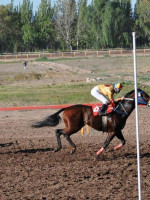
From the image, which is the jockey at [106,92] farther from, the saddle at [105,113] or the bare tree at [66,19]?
the bare tree at [66,19]

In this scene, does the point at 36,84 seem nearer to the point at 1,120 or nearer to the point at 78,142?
the point at 1,120

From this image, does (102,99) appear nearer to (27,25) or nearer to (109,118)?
(109,118)

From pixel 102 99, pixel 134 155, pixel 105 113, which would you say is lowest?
pixel 134 155

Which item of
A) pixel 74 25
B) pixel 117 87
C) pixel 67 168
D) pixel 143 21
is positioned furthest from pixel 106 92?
pixel 74 25

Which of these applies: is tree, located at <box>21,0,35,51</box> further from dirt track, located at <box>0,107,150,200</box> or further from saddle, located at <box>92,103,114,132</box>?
saddle, located at <box>92,103,114,132</box>

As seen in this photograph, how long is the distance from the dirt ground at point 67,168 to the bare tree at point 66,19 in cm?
6546

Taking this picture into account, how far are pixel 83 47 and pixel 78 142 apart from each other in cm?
6848

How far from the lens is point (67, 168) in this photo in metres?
10.5

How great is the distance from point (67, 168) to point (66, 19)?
71.2 meters

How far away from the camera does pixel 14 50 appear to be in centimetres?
8175

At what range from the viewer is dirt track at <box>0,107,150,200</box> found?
8.59 m

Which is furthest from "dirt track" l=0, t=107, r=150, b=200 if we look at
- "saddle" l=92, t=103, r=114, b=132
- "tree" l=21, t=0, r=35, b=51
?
"tree" l=21, t=0, r=35, b=51

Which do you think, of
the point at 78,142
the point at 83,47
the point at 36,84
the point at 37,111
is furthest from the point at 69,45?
the point at 78,142

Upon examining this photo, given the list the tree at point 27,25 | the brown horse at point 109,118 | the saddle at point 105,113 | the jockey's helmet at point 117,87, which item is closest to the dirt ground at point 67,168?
the brown horse at point 109,118
